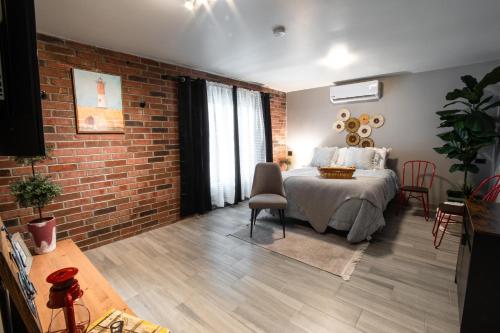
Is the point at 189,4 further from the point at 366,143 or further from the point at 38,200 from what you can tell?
the point at 366,143

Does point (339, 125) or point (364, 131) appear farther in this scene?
point (339, 125)

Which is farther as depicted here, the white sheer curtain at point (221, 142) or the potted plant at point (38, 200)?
the white sheer curtain at point (221, 142)

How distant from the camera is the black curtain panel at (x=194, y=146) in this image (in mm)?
Result: 3277

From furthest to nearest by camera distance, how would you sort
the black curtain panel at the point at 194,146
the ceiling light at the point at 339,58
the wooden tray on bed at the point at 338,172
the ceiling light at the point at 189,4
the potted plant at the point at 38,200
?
1. the black curtain panel at the point at 194,146
2. the wooden tray on bed at the point at 338,172
3. the ceiling light at the point at 339,58
4. the ceiling light at the point at 189,4
5. the potted plant at the point at 38,200

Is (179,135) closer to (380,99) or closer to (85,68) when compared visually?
(85,68)

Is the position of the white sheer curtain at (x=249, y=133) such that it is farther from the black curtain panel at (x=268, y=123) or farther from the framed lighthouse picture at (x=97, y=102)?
the framed lighthouse picture at (x=97, y=102)

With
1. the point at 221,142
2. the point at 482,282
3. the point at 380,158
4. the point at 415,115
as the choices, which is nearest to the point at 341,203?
the point at 482,282

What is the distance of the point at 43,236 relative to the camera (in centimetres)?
164

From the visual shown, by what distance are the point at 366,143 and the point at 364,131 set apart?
222 mm

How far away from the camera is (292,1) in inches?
68.2

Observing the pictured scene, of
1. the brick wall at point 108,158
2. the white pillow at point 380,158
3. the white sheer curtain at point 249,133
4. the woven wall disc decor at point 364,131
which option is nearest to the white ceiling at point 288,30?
the brick wall at point 108,158

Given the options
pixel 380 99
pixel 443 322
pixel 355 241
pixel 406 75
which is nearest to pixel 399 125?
pixel 380 99

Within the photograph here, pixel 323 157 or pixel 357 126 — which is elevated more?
pixel 357 126

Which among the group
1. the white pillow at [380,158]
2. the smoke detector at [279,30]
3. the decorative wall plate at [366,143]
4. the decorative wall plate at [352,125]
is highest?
the smoke detector at [279,30]
